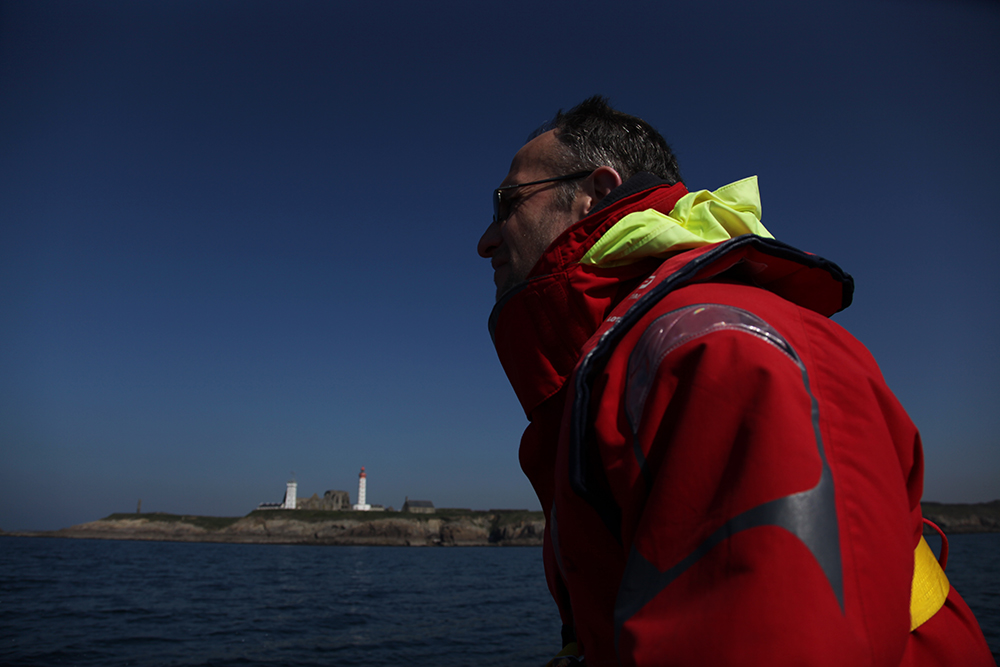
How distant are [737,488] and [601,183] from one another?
4.21 ft

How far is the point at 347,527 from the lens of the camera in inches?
3487

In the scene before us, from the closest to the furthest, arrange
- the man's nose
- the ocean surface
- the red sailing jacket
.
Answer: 1. the red sailing jacket
2. the man's nose
3. the ocean surface

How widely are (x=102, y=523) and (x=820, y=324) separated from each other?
142412 mm

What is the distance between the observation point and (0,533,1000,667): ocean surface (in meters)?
14.6

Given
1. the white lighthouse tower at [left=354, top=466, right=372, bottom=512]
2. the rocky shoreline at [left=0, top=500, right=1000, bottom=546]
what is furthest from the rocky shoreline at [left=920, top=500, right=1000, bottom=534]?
the white lighthouse tower at [left=354, top=466, right=372, bottom=512]

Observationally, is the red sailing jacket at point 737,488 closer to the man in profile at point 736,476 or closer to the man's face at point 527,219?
the man in profile at point 736,476

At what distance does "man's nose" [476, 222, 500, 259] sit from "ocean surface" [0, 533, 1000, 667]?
1523cm

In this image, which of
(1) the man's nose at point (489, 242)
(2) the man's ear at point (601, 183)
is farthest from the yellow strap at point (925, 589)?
(1) the man's nose at point (489, 242)

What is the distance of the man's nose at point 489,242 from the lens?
199cm

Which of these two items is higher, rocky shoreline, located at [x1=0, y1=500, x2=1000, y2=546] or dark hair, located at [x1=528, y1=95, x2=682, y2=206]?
dark hair, located at [x1=528, y1=95, x2=682, y2=206]

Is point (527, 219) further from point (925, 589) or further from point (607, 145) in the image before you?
point (925, 589)

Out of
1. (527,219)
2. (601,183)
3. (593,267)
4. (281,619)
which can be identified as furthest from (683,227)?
(281,619)

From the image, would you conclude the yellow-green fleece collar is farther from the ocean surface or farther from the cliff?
the cliff

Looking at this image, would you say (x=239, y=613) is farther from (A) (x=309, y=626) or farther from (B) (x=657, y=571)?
(B) (x=657, y=571)
